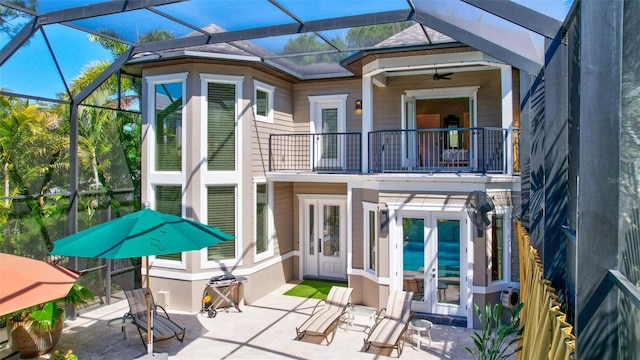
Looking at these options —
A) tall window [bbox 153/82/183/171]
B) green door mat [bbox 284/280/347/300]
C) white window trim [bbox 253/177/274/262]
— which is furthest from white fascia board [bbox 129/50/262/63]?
green door mat [bbox 284/280/347/300]

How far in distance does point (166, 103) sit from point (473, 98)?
815 cm

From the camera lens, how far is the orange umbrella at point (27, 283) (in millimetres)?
5230

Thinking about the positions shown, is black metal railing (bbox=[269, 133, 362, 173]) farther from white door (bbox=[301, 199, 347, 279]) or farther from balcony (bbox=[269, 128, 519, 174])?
white door (bbox=[301, 199, 347, 279])

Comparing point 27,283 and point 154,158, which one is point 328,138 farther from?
point 27,283

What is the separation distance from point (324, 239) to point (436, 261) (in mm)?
4606

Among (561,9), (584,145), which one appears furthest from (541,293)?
(561,9)

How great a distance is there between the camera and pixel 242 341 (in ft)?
28.3

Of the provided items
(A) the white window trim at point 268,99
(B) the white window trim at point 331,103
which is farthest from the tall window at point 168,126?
(B) the white window trim at point 331,103

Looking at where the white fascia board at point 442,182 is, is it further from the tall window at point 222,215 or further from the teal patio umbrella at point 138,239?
the teal patio umbrella at point 138,239

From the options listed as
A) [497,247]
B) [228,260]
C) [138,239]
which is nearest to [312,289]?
[228,260]

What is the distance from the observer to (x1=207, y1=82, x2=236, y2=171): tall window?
36.0ft

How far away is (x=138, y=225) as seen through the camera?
22.5ft

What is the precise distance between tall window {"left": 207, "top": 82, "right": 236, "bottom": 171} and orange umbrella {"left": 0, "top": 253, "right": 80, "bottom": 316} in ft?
16.7

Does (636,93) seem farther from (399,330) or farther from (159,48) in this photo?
A: (159,48)
